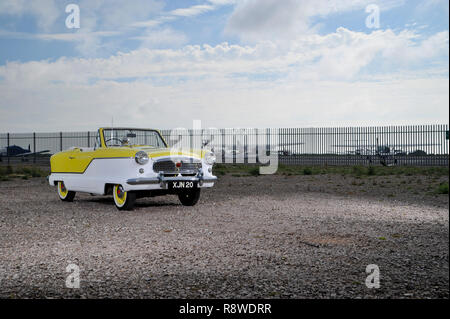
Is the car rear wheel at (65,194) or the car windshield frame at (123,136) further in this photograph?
the car rear wheel at (65,194)

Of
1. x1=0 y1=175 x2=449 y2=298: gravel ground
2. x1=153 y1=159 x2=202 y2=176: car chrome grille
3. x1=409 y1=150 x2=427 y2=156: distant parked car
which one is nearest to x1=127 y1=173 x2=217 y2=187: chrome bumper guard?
x1=153 y1=159 x2=202 y2=176: car chrome grille

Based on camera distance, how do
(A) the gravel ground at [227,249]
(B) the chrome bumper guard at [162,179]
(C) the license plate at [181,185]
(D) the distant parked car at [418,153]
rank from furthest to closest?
(D) the distant parked car at [418,153] < (C) the license plate at [181,185] < (B) the chrome bumper guard at [162,179] < (A) the gravel ground at [227,249]

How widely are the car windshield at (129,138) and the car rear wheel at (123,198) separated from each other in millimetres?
1242

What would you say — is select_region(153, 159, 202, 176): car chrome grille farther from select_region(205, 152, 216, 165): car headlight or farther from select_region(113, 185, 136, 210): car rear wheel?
select_region(113, 185, 136, 210): car rear wheel

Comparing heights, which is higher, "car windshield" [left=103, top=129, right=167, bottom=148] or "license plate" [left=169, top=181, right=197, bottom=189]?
"car windshield" [left=103, top=129, right=167, bottom=148]

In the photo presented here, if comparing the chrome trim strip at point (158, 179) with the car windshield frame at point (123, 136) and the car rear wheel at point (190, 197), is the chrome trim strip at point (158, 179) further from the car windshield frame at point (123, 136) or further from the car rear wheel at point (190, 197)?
the car windshield frame at point (123, 136)

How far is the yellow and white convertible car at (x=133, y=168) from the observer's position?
29.4 ft

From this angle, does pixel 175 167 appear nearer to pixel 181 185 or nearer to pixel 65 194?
pixel 181 185

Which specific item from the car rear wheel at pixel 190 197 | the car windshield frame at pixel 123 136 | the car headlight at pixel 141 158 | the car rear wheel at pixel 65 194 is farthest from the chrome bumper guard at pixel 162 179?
the car rear wheel at pixel 65 194

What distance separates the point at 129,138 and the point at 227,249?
544 centimetres

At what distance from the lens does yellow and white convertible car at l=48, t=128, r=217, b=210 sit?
896 cm

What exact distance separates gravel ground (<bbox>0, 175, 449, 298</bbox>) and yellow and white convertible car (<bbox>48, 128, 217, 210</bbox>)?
0.42 m

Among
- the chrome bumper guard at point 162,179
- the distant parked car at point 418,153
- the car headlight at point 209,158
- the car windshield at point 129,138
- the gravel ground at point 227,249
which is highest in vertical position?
the car windshield at point 129,138

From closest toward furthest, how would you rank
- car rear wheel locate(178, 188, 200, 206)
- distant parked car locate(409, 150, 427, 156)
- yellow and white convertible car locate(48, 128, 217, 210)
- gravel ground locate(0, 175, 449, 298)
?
1. gravel ground locate(0, 175, 449, 298)
2. yellow and white convertible car locate(48, 128, 217, 210)
3. car rear wheel locate(178, 188, 200, 206)
4. distant parked car locate(409, 150, 427, 156)
